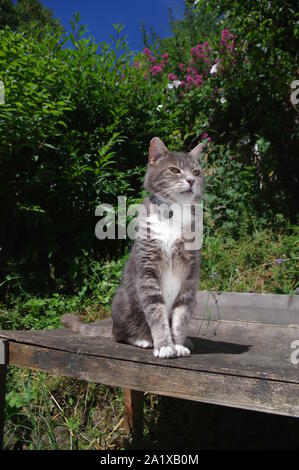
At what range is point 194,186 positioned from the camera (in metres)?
1.88

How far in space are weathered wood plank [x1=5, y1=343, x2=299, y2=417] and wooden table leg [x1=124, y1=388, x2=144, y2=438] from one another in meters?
0.74

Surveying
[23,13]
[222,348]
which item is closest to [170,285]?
[222,348]

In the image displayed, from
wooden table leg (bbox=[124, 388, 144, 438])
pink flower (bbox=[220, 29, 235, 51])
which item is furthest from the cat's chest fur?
pink flower (bbox=[220, 29, 235, 51])

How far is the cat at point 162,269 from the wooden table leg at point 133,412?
54cm

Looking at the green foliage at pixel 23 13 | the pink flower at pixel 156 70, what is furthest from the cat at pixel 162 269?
the green foliage at pixel 23 13

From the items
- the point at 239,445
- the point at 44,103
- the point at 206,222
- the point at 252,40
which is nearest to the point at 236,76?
the point at 252,40

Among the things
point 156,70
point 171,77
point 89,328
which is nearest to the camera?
point 89,328

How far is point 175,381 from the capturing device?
1.44 meters

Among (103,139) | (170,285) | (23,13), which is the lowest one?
(170,285)

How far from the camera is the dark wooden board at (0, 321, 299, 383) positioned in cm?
139

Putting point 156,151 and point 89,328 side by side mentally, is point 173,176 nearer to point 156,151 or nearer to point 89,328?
point 156,151

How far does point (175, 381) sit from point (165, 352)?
0.17 m

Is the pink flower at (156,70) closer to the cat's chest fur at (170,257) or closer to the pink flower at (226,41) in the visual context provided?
the pink flower at (226,41)

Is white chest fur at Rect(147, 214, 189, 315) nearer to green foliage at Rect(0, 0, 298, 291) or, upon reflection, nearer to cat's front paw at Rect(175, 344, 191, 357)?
cat's front paw at Rect(175, 344, 191, 357)
